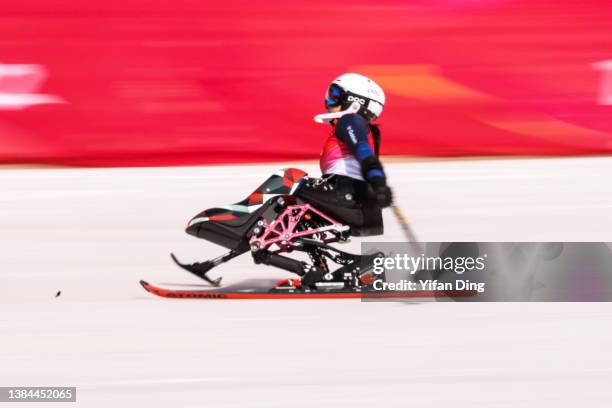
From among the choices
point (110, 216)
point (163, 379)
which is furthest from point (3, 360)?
point (110, 216)

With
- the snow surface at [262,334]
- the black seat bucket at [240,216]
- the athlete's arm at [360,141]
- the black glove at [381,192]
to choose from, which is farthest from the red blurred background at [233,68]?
the black glove at [381,192]

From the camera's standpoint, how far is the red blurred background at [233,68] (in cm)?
1249

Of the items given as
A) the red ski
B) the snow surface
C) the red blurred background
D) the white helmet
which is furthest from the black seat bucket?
the red blurred background

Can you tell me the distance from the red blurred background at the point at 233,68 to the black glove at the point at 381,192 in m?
6.48

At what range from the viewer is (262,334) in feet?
18.6

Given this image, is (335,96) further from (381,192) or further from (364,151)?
(381,192)

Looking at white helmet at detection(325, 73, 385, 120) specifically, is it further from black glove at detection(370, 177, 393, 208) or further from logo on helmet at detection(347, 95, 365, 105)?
black glove at detection(370, 177, 393, 208)

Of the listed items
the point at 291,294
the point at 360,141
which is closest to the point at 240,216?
the point at 291,294

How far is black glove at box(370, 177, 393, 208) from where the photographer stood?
609cm

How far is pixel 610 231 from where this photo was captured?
8.91m

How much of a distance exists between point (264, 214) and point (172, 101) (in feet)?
20.4

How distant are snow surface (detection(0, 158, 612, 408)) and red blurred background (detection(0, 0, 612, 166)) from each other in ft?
9.64

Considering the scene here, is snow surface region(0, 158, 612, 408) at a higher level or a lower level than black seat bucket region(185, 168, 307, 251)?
lower

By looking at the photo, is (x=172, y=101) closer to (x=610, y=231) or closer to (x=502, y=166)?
(x=502, y=166)
